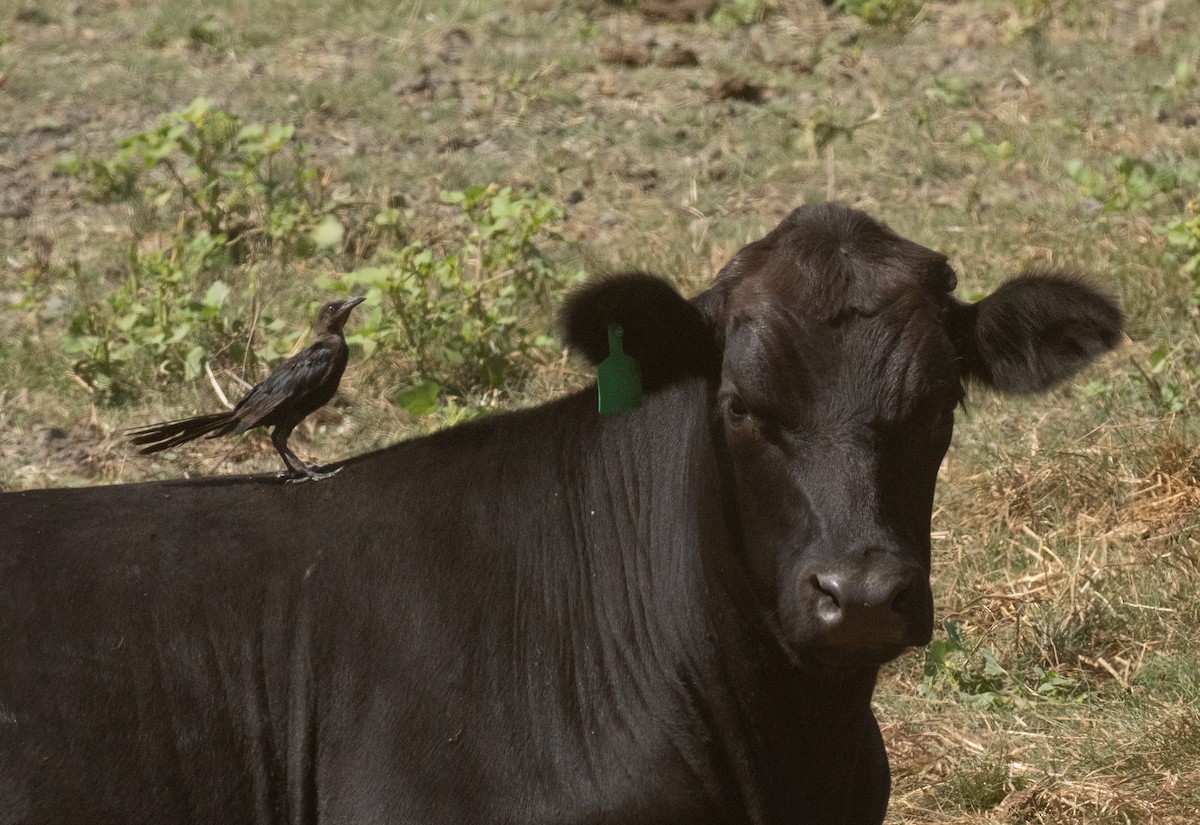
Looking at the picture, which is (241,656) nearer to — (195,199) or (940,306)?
(940,306)

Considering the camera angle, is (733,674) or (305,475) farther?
(305,475)

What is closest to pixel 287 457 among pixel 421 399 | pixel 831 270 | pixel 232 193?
pixel 831 270

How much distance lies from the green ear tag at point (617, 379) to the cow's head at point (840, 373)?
3 cm

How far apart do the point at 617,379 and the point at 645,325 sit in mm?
207

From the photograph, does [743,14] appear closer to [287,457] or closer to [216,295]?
[216,295]

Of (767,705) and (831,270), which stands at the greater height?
(831,270)

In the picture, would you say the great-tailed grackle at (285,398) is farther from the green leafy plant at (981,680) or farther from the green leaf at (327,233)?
the green leaf at (327,233)

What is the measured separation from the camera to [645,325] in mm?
4340

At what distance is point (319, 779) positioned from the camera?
4375mm

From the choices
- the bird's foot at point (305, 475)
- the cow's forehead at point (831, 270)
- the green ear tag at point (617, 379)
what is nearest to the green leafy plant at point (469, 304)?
the bird's foot at point (305, 475)

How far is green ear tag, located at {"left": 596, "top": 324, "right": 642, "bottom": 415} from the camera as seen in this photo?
175 inches

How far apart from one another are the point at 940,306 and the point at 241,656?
206 cm

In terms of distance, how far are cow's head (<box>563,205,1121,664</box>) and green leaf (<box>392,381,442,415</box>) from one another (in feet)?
10.4

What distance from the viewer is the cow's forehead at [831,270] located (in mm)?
4168
